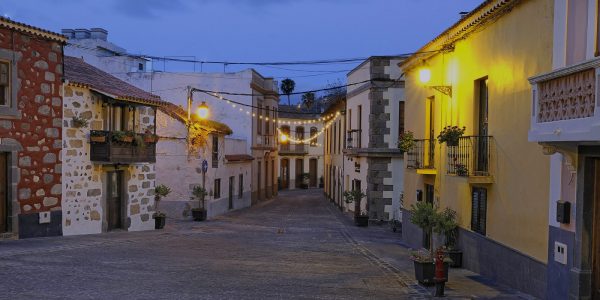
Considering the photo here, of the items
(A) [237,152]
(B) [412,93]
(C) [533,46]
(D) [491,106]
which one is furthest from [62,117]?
(A) [237,152]

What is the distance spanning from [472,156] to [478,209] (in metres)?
1.16

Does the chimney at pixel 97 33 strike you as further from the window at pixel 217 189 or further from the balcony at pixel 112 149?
the balcony at pixel 112 149

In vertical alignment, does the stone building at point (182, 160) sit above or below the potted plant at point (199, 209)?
above

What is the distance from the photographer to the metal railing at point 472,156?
40.4 feet

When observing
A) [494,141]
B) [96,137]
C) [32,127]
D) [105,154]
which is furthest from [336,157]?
[494,141]

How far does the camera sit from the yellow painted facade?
966cm

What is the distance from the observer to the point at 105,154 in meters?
18.0

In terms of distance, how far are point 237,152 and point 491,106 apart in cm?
2327

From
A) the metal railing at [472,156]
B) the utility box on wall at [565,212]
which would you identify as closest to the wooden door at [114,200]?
the metal railing at [472,156]

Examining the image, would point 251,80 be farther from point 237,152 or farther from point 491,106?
point 491,106

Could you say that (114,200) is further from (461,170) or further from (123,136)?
(461,170)

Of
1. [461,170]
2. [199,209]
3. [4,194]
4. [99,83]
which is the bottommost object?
[199,209]

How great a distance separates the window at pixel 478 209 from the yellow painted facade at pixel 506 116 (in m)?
0.13

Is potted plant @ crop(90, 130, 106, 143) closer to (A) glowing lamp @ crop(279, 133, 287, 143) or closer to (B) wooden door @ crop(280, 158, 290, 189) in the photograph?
(A) glowing lamp @ crop(279, 133, 287, 143)
